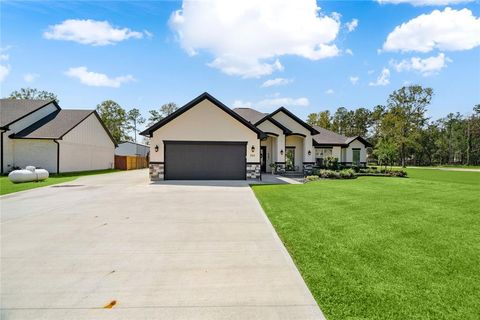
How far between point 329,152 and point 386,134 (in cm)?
2261

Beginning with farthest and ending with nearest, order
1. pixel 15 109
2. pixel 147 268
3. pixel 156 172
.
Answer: pixel 15 109
pixel 156 172
pixel 147 268

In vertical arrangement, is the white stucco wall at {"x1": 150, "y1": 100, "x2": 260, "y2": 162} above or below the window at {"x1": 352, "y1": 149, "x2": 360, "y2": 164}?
above

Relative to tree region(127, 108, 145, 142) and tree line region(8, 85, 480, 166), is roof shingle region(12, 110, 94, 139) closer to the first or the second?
tree line region(8, 85, 480, 166)

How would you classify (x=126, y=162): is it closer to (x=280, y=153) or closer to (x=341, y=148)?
(x=280, y=153)

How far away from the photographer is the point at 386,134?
43.4 m

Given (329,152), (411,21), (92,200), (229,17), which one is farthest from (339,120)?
(92,200)

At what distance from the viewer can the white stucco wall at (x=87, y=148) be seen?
909 inches

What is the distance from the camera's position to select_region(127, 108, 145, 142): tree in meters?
60.0

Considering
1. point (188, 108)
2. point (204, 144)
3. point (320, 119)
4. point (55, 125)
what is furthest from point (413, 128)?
point (55, 125)

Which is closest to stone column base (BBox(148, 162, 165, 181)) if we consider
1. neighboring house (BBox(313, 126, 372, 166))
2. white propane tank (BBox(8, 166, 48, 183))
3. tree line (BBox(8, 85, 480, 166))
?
white propane tank (BBox(8, 166, 48, 183))

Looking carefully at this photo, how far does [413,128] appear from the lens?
140 ft

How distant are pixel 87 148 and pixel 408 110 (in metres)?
46.4

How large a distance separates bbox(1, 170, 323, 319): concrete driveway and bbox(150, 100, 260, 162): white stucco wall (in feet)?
31.9

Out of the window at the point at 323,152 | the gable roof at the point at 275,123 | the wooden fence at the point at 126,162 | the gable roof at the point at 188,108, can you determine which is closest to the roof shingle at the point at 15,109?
the wooden fence at the point at 126,162
